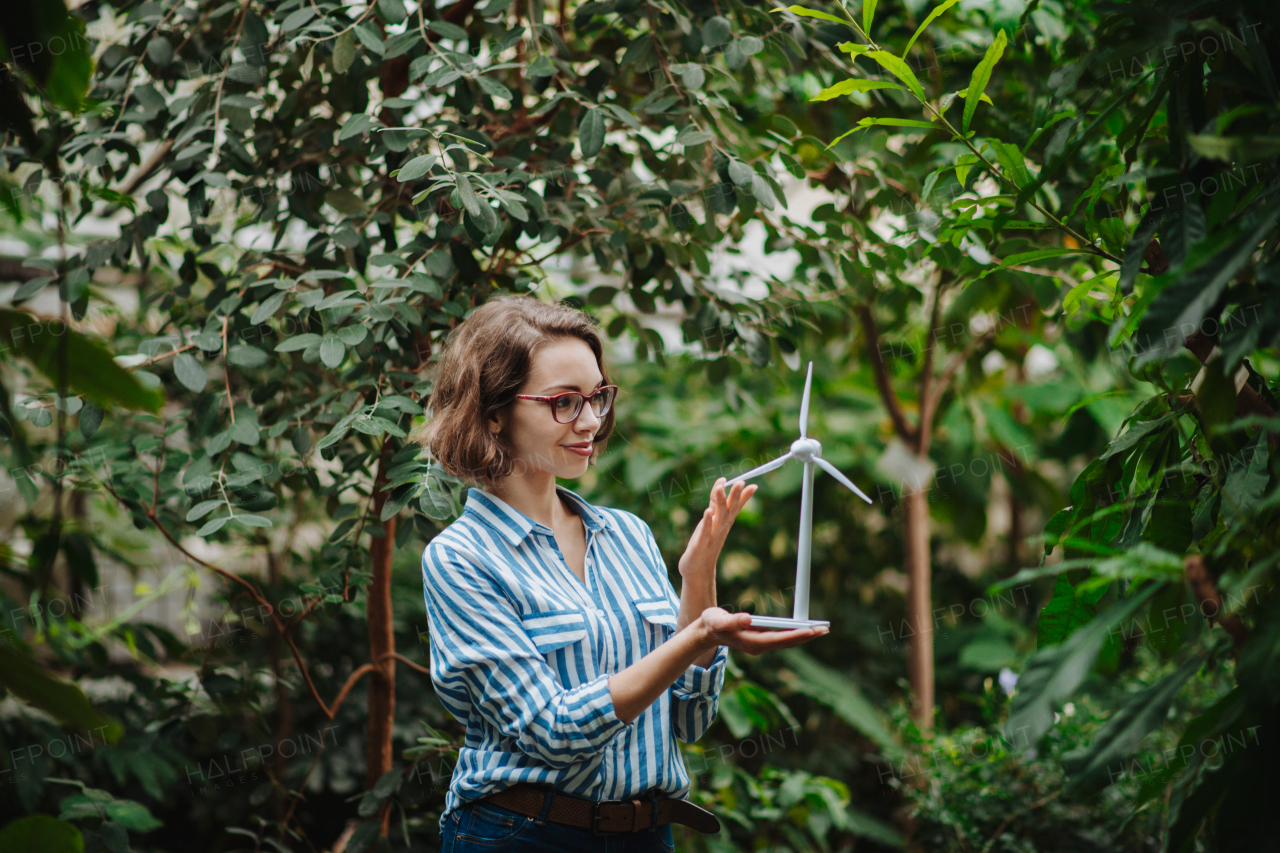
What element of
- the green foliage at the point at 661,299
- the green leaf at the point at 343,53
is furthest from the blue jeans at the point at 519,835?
the green leaf at the point at 343,53

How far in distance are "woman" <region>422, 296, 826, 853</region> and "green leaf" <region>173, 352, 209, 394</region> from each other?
1.47ft

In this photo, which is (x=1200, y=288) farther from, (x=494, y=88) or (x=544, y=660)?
(x=494, y=88)

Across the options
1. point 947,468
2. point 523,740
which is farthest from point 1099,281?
point 947,468

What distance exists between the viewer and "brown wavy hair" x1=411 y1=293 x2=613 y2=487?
140cm

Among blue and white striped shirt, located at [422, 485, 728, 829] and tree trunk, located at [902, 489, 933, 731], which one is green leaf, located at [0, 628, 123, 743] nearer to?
blue and white striped shirt, located at [422, 485, 728, 829]

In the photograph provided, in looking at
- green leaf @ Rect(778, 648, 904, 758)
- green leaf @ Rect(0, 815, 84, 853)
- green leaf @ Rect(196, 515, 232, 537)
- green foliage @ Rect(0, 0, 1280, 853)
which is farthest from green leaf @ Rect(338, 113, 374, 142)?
green leaf @ Rect(778, 648, 904, 758)

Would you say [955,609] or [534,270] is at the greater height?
[534,270]

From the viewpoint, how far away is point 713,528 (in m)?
1.29

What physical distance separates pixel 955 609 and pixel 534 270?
2.99m

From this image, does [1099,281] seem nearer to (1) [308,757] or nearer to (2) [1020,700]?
(2) [1020,700]

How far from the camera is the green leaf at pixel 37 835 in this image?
0.84 meters

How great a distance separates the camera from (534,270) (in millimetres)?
2312

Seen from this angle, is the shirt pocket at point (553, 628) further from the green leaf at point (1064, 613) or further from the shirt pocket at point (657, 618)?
the green leaf at point (1064, 613)

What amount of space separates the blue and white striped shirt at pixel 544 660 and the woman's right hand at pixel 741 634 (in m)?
0.16
